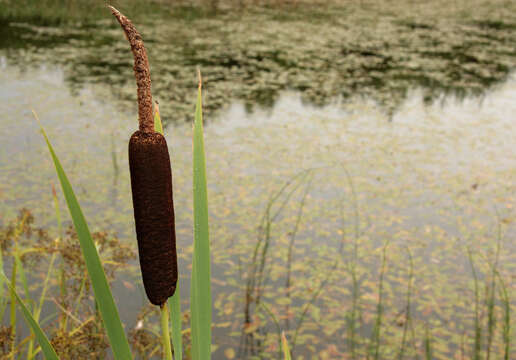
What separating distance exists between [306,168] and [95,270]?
3603 millimetres

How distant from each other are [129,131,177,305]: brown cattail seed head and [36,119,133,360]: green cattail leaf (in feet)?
0.16

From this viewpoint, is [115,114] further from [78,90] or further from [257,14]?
[257,14]

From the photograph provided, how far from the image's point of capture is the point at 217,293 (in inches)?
106

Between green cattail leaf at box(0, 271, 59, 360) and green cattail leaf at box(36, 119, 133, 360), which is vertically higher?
green cattail leaf at box(36, 119, 133, 360)

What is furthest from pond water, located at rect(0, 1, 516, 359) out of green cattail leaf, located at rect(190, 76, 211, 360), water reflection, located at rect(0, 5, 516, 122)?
green cattail leaf, located at rect(190, 76, 211, 360)

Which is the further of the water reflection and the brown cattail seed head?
the water reflection

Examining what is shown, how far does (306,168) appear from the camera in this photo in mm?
4098

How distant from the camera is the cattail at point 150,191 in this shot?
493 millimetres

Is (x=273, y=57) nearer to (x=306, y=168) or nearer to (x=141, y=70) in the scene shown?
(x=306, y=168)

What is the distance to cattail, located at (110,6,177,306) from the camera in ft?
1.62

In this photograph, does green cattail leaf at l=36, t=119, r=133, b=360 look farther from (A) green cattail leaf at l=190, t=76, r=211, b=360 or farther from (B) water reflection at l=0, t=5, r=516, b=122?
(B) water reflection at l=0, t=5, r=516, b=122

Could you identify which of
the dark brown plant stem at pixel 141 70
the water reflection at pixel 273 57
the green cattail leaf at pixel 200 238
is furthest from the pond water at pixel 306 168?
the dark brown plant stem at pixel 141 70

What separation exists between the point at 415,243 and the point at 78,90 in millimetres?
4148

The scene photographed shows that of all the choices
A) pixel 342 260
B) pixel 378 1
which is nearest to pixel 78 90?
pixel 342 260
